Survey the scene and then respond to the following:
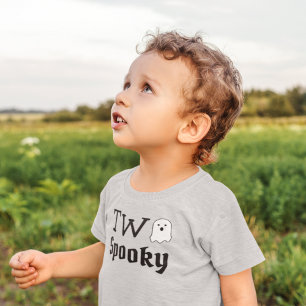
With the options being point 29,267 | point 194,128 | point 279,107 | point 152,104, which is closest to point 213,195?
point 194,128

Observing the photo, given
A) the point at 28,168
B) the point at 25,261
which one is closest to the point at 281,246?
the point at 25,261

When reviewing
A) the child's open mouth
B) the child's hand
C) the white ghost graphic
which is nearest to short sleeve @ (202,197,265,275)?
the white ghost graphic

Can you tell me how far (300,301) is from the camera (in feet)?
7.88

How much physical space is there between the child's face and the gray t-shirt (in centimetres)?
21

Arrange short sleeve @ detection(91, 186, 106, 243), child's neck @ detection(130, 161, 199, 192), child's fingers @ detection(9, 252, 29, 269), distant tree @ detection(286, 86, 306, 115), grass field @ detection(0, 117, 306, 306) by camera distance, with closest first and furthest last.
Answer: child's neck @ detection(130, 161, 199, 192) < child's fingers @ detection(9, 252, 29, 269) < short sleeve @ detection(91, 186, 106, 243) < grass field @ detection(0, 117, 306, 306) < distant tree @ detection(286, 86, 306, 115)

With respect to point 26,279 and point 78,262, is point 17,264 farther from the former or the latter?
point 78,262

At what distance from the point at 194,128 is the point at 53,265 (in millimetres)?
878

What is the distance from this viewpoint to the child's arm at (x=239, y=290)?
1.43 meters

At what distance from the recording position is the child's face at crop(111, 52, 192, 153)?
1.43m

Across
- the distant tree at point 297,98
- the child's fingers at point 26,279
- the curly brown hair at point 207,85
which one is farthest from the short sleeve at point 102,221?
the distant tree at point 297,98

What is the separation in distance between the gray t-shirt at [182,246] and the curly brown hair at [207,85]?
0.77ft

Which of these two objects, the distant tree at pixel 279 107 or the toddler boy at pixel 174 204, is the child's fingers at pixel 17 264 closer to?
the toddler boy at pixel 174 204

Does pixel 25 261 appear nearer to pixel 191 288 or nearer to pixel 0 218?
pixel 191 288

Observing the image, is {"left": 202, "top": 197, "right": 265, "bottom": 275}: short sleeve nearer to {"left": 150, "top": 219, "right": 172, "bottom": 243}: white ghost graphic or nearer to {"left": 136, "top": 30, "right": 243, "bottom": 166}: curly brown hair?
{"left": 150, "top": 219, "right": 172, "bottom": 243}: white ghost graphic
